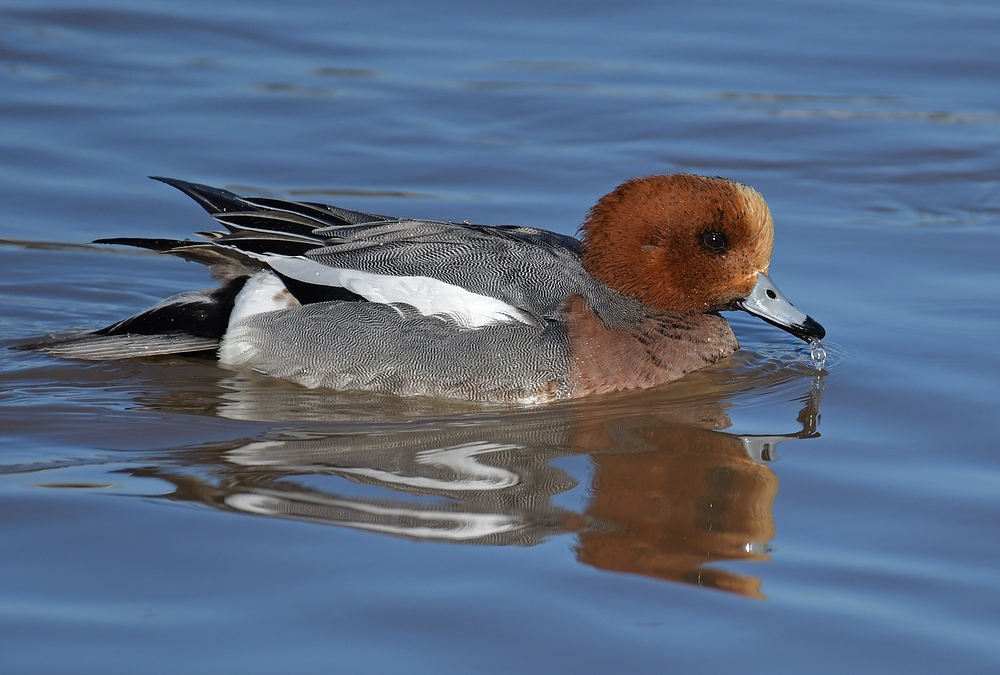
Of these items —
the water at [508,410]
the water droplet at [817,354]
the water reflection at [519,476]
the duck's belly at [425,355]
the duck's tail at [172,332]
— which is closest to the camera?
the water at [508,410]

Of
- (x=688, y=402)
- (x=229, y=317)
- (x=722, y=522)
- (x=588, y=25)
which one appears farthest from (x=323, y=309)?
(x=588, y=25)

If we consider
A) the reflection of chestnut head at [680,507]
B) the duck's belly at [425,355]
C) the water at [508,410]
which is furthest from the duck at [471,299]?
the reflection of chestnut head at [680,507]

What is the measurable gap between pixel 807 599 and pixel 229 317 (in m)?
2.97

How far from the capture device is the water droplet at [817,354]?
6.12 meters

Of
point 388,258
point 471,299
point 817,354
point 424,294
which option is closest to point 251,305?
point 388,258

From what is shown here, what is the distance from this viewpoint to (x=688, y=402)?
575cm

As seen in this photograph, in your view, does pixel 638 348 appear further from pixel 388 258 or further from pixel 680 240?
pixel 388 258

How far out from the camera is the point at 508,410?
18.4 ft

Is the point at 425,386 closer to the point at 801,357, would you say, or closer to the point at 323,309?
the point at 323,309

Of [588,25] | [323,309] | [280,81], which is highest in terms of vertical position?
[588,25]

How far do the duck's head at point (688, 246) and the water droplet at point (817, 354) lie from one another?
0.21 m

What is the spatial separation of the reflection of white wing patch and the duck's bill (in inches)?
39.8

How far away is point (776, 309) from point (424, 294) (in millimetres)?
1521

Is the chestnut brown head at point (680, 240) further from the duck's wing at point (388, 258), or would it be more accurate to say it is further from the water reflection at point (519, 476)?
the water reflection at point (519, 476)
